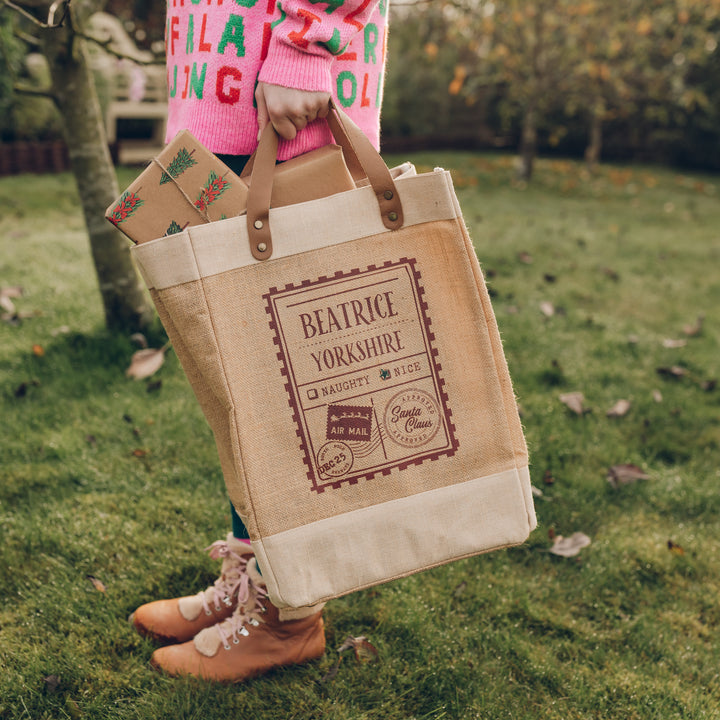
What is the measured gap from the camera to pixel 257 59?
50.4 inches

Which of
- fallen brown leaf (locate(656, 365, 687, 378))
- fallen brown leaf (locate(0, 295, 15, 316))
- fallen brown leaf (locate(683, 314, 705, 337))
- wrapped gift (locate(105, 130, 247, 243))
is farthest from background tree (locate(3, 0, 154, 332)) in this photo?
fallen brown leaf (locate(683, 314, 705, 337))

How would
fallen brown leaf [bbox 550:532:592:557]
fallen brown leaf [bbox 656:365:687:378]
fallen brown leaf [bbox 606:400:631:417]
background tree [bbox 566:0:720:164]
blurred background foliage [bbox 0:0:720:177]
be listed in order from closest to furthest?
fallen brown leaf [bbox 550:532:592:557] < fallen brown leaf [bbox 606:400:631:417] < fallen brown leaf [bbox 656:365:687:378] < blurred background foliage [bbox 0:0:720:177] < background tree [bbox 566:0:720:164]

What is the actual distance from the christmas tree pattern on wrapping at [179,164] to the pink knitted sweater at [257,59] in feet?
0.36

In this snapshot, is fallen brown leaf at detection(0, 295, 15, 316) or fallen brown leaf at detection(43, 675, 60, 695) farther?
fallen brown leaf at detection(0, 295, 15, 316)

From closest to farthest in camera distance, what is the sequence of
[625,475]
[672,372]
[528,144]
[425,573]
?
1. [425,573]
2. [625,475]
3. [672,372]
4. [528,144]

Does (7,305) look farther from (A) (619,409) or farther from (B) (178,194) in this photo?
(A) (619,409)

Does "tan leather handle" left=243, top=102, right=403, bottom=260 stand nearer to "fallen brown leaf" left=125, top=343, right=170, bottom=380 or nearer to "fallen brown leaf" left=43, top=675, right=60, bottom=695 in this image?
"fallen brown leaf" left=43, top=675, right=60, bottom=695

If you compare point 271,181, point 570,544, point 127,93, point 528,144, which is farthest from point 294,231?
point 528,144

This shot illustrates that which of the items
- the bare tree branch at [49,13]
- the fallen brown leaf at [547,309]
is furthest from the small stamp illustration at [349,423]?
the fallen brown leaf at [547,309]

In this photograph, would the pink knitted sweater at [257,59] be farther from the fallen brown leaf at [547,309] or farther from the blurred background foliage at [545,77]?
the blurred background foliage at [545,77]

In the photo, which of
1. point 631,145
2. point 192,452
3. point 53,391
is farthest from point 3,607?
point 631,145

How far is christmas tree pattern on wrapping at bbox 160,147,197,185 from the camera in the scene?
1220mm

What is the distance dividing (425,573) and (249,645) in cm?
56

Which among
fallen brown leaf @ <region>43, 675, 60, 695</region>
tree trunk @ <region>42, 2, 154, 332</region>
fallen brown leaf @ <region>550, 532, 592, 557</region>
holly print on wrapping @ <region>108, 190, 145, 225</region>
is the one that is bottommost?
→ fallen brown leaf @ <region>550, 532, 592, 557</region>
